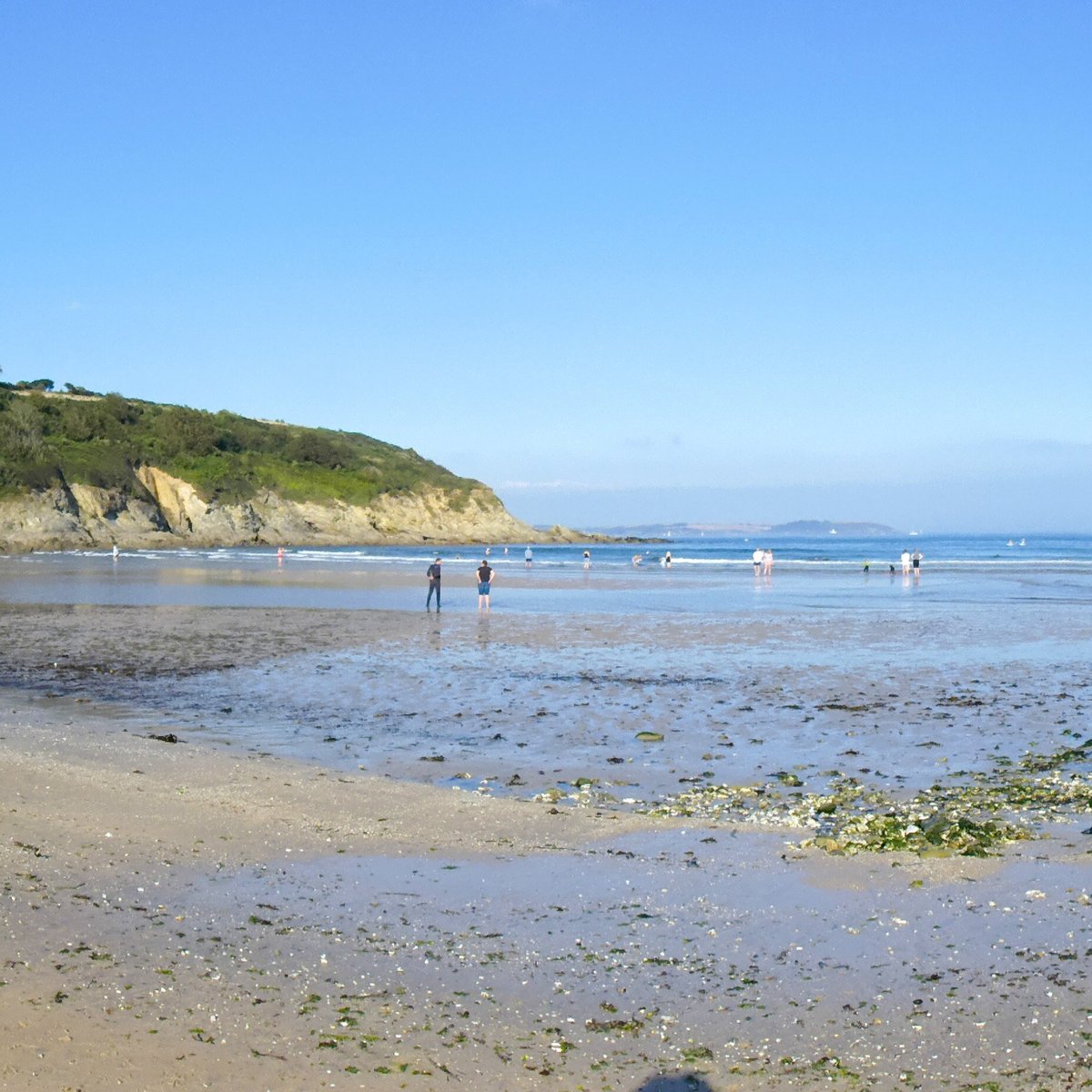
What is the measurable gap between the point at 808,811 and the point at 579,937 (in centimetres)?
400

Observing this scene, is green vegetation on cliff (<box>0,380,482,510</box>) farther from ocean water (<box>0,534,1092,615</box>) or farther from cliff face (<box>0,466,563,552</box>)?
ocean water (<box>0,534,1092,615</box>)

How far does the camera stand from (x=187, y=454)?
12606 centimetres

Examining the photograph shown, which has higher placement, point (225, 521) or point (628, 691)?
point (225, 521)

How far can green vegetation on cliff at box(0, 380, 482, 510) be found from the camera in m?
107

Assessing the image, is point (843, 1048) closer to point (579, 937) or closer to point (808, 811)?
point (579, 937)

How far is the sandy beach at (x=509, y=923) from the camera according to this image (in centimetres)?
552

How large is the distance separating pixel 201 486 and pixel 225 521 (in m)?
5.15

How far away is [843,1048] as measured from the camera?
5.66m

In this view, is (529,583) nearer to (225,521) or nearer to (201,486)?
(225,521)

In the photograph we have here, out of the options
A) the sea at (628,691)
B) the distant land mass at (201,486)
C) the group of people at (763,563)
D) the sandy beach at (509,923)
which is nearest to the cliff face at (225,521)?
the distant land mass at (201,486)

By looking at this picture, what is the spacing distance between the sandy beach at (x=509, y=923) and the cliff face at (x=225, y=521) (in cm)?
8779

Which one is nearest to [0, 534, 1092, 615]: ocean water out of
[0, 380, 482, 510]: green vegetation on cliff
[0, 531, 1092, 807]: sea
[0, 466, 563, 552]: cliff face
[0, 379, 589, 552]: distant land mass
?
[0, 531, 1092, 807]: sea

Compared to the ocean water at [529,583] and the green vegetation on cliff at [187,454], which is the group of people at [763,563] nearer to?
the ocean water at [529,583]

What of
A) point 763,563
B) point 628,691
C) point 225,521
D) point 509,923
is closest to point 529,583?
point 763,563
